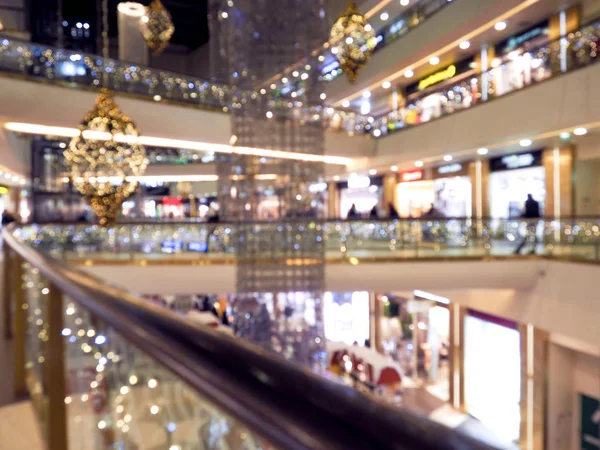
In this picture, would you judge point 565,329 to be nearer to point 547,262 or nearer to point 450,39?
point 547,262

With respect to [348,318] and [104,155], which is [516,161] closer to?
[348,318]

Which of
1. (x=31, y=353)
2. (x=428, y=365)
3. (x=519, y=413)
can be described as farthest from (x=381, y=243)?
(x=31, y=353)

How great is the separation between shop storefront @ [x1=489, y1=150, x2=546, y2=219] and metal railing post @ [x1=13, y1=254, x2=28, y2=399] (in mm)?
12755

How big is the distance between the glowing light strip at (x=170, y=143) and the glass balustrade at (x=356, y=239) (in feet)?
6.05

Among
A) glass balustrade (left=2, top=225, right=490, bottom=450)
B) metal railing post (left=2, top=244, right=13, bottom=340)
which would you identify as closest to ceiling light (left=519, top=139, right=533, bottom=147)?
metal railing post (left=2, top=244, right=13, bottom=340)

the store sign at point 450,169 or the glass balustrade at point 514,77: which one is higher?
the glass balustrade at point 514,77

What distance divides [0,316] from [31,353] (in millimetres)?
2215

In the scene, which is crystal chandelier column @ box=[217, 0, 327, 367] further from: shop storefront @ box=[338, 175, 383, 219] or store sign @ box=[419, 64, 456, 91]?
shop storefront @ box=[338, 175, 383, 219]

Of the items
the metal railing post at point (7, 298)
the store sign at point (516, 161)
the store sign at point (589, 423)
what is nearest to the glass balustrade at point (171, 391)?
the metal railing post at point (7, 298)

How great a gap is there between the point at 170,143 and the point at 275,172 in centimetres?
1021

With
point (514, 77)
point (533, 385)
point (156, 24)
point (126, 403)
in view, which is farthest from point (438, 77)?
point (126, 403)

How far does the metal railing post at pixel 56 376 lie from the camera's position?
1.97m

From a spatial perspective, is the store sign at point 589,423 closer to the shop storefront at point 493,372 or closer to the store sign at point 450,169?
the shop storefront at point 493,372

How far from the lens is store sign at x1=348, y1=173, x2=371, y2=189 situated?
76.6ft
